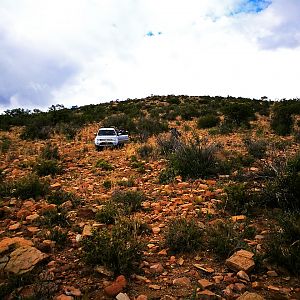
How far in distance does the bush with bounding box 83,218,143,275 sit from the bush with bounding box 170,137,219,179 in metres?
4.11

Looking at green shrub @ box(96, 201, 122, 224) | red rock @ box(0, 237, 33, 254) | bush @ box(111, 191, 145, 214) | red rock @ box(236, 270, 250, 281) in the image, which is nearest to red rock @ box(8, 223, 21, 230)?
red rock @ box(0, 237, 33, 254)

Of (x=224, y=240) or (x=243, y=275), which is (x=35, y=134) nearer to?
(x=224, y=240)

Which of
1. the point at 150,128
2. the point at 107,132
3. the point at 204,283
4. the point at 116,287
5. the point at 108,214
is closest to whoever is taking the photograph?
the point at 116,287

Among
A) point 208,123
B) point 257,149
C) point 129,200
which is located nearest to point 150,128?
point 208,123

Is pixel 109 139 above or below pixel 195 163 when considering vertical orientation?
above

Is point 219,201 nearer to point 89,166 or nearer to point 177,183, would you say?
point 177,183

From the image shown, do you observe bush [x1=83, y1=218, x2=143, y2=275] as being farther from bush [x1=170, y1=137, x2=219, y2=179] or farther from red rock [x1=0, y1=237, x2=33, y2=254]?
bush [x1=170, y1=137, x2=219, y2=179]

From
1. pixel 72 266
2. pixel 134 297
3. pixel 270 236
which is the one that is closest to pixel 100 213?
pixel 72 266

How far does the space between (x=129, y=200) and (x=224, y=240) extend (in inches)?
94.4

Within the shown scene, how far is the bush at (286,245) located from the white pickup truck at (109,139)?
981 centimetres

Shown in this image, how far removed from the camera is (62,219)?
5.32 m

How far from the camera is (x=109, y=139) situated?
13.5 meters

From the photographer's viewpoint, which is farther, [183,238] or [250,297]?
[183,238]

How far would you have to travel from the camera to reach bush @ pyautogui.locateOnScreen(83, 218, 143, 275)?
3.79m
